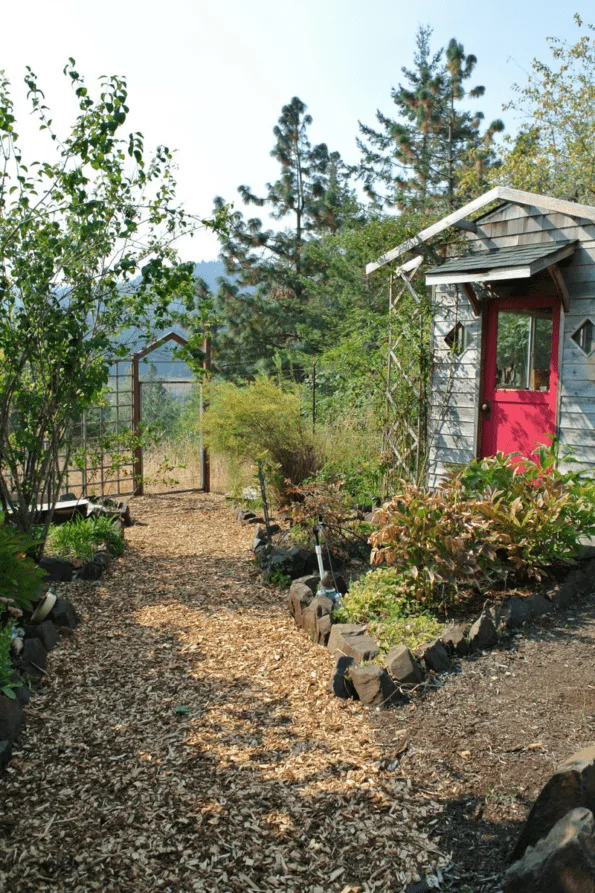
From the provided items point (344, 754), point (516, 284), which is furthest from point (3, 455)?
point (516, 284)

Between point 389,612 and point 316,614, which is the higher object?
point 389,612

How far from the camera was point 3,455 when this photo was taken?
17.0 feet

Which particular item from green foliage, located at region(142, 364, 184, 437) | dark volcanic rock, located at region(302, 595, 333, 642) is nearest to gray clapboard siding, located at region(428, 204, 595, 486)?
dark volcanic rock, located at region(302, 595, 333, 642)

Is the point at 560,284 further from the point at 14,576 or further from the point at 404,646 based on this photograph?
the point at 14,576

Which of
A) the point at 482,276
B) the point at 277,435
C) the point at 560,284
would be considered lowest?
the point at 277,435

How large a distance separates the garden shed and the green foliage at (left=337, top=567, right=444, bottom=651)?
2.56 m

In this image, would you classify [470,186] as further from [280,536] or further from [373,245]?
[280,536]

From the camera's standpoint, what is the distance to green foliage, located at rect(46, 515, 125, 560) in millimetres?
5957

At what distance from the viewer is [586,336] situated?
6184mm

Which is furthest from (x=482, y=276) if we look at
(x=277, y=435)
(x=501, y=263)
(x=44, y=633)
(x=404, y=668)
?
(x=44, y=633)

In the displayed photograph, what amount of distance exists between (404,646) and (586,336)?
374cm

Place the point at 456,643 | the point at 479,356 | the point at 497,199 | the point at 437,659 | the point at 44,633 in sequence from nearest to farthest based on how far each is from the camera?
the point at 437,659 → the point at 456,643 → the point at 44,633 → the point at 497,199 → the point at 479,356

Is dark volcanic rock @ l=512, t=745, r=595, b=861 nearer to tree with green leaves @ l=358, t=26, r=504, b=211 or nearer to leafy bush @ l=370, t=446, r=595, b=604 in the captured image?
leafy bush @ l=370, t=446, r=595, b=604

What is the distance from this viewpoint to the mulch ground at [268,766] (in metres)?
2.37
